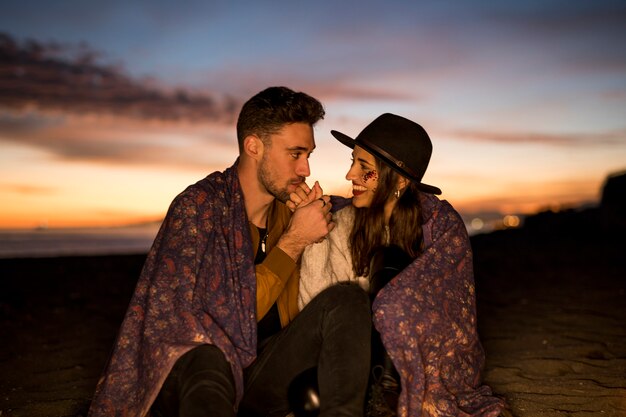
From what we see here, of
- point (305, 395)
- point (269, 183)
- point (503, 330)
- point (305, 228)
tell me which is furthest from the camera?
point (503, 330)

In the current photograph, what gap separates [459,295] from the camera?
299 cm

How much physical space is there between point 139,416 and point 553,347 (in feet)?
11.2

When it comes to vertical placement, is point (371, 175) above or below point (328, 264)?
above

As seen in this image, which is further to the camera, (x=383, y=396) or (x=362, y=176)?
(x=362, y=176)

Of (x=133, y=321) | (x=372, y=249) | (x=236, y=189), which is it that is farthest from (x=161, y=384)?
(x=372, y=249)

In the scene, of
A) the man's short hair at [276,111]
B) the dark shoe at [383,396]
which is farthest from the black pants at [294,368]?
the man's short hair at [276,111]

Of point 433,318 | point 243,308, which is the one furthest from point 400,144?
point 243,308

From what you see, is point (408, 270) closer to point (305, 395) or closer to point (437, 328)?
point (437, 328)

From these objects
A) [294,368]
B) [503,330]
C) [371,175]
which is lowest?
[503,330]

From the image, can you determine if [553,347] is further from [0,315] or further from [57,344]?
[0,315]

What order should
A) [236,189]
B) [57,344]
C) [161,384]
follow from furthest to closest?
[57,344]
[236,189]
[161,384]

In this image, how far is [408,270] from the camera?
9.35 ft

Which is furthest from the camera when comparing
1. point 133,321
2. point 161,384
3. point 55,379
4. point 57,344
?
point 57,344

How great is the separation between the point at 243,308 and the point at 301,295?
455 millimetres
